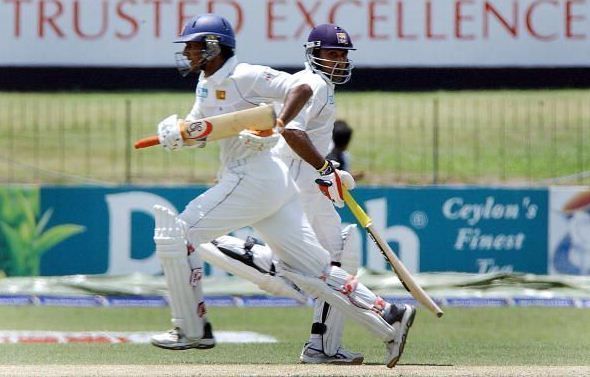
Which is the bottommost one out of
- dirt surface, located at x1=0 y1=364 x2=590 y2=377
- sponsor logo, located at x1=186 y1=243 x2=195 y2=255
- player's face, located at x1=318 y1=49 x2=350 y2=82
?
dirt surface, located at x1=0 y1=364 x2=590 y2=377

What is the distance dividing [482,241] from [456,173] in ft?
14.8

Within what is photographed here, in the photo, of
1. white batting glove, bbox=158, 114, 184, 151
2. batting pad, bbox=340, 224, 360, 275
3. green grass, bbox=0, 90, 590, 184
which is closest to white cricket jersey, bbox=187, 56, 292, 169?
white batting glove, bbox=158, 114, 184, 151

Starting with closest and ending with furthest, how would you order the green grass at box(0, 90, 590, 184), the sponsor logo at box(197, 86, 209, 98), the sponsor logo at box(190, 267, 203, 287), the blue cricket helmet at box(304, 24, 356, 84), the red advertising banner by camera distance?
the sponsor logo at box(190, 267, 203, 287), the sponsor logo at box(197, 86, 209, 98), the blue cricket helmet at box(304, 24, 356, 84), the red advertising banner, the green grass at box(0, 90, 590, 184)

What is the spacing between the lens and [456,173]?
18.4 meters

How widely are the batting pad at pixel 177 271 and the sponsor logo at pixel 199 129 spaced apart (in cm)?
42

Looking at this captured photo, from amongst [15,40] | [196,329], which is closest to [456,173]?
[15,40]

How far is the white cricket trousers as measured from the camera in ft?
25.7

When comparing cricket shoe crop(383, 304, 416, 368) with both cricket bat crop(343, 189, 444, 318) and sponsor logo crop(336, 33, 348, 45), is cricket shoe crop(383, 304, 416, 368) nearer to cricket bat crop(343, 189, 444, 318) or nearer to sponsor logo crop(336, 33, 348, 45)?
cricket bat crop(343, 189, 444, 318)

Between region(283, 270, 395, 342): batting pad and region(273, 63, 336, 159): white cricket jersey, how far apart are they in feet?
2.84

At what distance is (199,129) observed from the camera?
25.1 feet

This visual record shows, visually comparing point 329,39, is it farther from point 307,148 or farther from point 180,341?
point 180,341

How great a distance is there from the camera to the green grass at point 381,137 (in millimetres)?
18297

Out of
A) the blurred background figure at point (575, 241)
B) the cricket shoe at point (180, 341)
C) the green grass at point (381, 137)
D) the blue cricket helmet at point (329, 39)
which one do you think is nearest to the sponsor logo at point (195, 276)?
the cricket shoe at point (180, 341)

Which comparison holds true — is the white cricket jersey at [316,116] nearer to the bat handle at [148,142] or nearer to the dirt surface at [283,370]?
the bat handle at [148,142]
